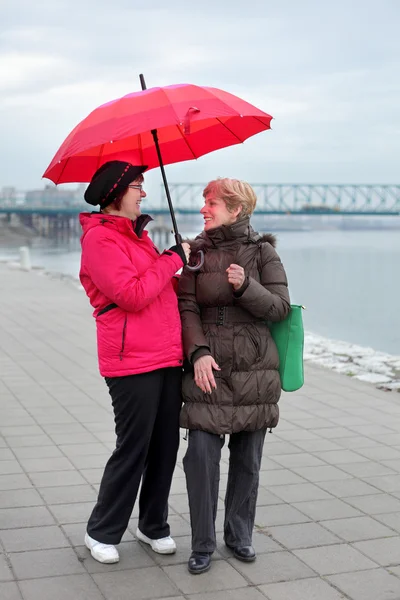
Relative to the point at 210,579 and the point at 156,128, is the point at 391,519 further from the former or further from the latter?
the point at 156,128

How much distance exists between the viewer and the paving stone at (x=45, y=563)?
3721mm

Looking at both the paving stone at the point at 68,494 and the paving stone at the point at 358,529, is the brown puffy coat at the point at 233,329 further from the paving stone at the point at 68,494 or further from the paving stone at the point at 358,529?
the paving stone at the point at 68,494

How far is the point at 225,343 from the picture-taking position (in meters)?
3.76

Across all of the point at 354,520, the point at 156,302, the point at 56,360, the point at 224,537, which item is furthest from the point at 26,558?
the point at 56,360

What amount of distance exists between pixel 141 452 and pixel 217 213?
3.39 feet

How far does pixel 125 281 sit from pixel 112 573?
3.93 feet

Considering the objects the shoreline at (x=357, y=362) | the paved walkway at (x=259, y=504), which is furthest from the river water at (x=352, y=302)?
the paved walkway at (x=259, y=504)

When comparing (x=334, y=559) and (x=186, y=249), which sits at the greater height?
(x=186, y=249)

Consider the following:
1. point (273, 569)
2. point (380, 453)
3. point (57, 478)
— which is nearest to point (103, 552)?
point (273, 569)

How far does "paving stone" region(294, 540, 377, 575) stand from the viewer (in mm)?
3821

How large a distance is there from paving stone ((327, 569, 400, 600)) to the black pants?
802 millimetres

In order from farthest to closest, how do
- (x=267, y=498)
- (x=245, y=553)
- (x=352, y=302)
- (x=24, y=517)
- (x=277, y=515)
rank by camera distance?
(x=352, y=302), (x=267, y=498), (x=277, y=515), (x=24, y=517), (x=245, y=553)

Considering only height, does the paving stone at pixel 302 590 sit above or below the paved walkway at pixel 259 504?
above

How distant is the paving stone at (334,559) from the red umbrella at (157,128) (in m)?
1.48
